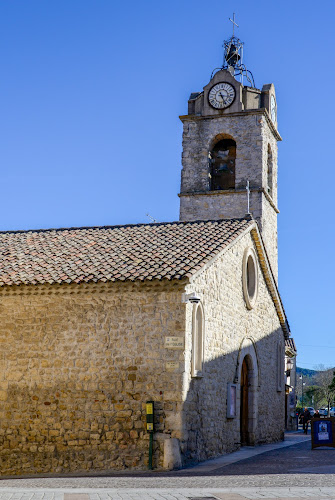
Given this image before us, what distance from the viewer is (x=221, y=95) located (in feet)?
Result: 100

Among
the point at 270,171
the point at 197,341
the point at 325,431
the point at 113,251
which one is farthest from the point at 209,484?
the point at 270,171

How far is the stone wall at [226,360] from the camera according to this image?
591 inches

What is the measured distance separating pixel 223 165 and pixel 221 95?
310 centimetres

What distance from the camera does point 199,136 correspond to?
30.2 m

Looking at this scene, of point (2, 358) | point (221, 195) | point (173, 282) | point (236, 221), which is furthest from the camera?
point (221, 195)

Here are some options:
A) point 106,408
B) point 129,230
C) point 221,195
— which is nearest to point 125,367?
point 106,408

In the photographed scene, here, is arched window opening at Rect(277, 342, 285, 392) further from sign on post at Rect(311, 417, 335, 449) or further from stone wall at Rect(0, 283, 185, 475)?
stone wall at Rect(0, 283, 185, 475)

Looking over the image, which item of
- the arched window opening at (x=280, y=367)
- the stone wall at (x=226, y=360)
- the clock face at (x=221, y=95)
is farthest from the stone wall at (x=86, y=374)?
the clock face at (x=221, y=95)

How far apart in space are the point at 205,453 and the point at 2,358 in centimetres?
510

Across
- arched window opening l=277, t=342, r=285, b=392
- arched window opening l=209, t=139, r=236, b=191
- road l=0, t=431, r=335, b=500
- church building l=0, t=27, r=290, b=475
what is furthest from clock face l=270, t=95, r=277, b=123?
road l=0, t=431, r=335, b=500

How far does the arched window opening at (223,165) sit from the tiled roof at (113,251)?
1038 centimetres

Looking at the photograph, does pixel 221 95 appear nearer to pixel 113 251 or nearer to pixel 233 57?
pixel 233 57

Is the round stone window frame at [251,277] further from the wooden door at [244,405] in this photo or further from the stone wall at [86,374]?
the stone wall at [86,374]

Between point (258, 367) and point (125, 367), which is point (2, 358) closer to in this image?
point (125, 367)
